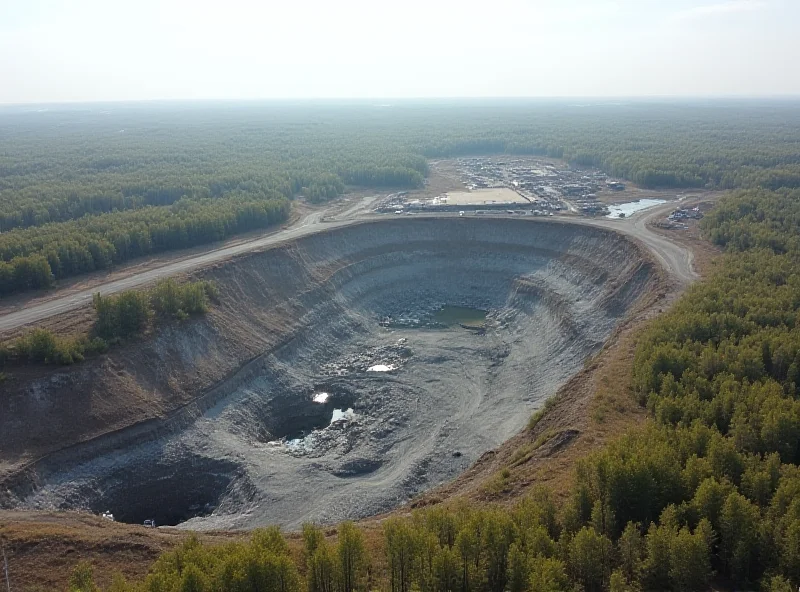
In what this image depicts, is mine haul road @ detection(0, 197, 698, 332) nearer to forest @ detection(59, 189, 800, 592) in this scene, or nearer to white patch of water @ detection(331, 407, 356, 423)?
white patch of water @ detection(331, 407, 356, 423)

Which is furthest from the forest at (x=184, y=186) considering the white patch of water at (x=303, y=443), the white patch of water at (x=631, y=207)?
the white patch of water at (x=303, y=443)

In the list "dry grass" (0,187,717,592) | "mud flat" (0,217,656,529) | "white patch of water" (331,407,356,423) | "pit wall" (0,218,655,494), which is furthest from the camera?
"white patch of water" (331,407,356,423)

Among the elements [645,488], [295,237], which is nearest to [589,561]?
[645,488]

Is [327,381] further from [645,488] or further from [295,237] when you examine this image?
[645,488]

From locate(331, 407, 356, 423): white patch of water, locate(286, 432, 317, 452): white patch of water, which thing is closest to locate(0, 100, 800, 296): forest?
locate(286, 432, 317, 452): white patch of water

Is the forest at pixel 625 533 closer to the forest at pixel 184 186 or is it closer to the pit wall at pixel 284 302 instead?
the pit wall at pixel 284 302

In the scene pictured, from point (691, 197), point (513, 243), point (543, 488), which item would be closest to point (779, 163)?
point (691, 197)

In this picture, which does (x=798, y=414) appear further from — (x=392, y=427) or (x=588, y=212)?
(x=588, y=212)
